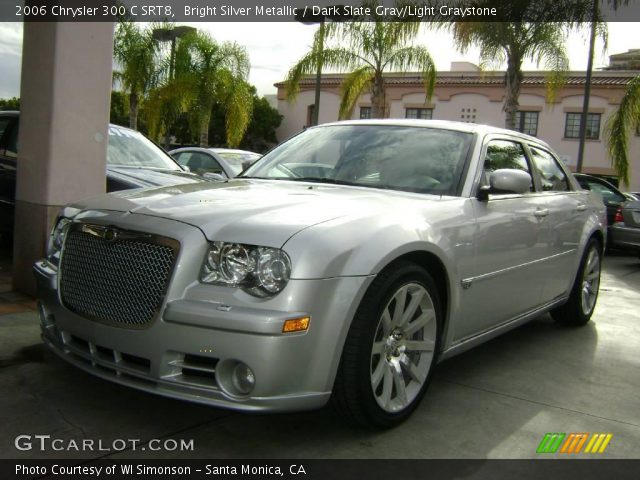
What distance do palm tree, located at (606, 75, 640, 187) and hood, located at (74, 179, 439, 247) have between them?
17.5 m

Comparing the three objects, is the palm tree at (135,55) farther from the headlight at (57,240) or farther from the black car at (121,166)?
the headlight at (57,240)

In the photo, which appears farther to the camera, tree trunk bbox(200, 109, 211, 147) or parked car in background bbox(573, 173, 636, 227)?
tree trunk bbox(200, 109, 211, 147)

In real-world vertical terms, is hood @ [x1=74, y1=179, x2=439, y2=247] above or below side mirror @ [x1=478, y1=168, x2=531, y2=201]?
below

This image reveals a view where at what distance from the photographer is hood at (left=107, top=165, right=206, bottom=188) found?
6066 mm

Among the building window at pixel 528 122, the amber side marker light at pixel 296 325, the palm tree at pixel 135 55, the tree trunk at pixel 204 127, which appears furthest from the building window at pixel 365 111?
the amber side marker light at pixel 296 325

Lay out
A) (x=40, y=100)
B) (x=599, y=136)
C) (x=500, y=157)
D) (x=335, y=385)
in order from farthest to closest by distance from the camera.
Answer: (x=599, y=136), (x=40, y=100), (x=500, y=157), (x=335, y=385)

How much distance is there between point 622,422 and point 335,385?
5.77 ft

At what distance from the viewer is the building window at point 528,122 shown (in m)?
31.8

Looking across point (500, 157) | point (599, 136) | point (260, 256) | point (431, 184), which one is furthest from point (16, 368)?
point (599, 136)

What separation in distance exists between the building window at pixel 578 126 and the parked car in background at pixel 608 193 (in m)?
19.0

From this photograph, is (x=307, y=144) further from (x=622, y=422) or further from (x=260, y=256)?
(x=622, y=422)

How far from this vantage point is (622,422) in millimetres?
3545

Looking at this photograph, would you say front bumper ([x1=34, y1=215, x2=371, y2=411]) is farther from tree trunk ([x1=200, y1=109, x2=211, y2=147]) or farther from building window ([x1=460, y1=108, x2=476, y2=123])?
building window ([x1=460, y1=108, x2=476, y2=123])

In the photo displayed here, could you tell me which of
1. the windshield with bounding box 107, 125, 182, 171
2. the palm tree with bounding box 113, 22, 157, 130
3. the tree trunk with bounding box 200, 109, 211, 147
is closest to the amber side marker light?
the windshield with bounding box 107, 125, 182, 171
